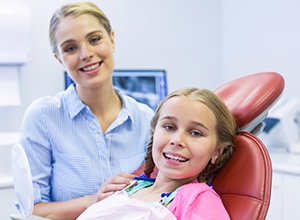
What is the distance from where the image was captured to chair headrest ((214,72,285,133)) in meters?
1.40

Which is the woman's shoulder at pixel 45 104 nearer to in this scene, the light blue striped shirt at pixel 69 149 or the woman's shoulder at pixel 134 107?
the light blue striped shirt at pixel 69 149

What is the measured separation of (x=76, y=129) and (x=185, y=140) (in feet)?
1.80

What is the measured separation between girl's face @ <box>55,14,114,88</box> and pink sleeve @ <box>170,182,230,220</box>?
599mm

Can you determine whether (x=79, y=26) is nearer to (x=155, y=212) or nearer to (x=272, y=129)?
(x=155, y=212)

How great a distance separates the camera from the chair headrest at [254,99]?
1.40 m

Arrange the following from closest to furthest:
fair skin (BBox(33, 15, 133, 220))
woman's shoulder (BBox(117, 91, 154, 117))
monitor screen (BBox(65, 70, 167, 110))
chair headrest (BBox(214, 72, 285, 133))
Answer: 1. chair headrest (BBox(214, 72, 285, 133))
2. fair skin (BBox(33, 15, 133, 220))
3. woman's shoulder (BBox(117, 91, 154, 117))
4. monitor screen (BBox(65, 70, 167, 110))

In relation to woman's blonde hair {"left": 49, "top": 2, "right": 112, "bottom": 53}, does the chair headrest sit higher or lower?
lower

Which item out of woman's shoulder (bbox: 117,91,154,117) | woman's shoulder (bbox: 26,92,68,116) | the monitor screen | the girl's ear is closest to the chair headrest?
the girl's ear

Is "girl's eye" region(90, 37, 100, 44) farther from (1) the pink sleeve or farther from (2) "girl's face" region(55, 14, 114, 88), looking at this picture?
(1) the pink sleeve

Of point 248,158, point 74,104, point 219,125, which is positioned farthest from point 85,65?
point 248,158

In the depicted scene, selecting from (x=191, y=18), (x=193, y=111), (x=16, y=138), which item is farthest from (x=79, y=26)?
(x=191, y=18)

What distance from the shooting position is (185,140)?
127 cm

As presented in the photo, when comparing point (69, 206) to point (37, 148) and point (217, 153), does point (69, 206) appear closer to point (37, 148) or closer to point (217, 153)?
point (37, 148)

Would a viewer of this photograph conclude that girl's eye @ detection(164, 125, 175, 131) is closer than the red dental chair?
No
